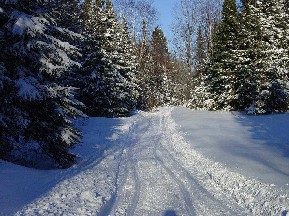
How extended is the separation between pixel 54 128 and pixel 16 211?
420 centimetres

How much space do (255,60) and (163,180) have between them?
1654 centimetres

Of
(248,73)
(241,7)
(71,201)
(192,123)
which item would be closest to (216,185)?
(71,201)

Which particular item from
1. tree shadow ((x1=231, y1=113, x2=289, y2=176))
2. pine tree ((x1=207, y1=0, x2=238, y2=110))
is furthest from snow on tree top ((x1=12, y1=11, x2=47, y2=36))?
pine tree ((x1=207, y1=0, x2=238, y2=110))

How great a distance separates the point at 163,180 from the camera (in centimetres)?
948

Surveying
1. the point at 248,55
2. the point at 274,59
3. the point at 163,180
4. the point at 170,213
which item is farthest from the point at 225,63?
the point at 170,213

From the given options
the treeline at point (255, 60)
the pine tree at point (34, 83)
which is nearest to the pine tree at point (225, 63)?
the treeline at point (255, 60)

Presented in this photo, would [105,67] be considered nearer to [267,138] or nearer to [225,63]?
[225,63]

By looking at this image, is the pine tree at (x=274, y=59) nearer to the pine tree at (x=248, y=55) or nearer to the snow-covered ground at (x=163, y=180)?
the pine tree at (x=248, y=55)

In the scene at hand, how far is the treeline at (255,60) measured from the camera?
75.4ft

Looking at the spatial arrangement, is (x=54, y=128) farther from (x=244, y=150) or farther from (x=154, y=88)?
(x=154, y=88)

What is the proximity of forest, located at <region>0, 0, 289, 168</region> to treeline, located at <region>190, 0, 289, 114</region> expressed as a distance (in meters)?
0.07

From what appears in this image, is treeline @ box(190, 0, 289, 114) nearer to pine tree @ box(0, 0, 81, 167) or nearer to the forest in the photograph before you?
the forest

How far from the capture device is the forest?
400 inches

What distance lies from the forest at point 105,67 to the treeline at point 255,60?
74 millimetres
